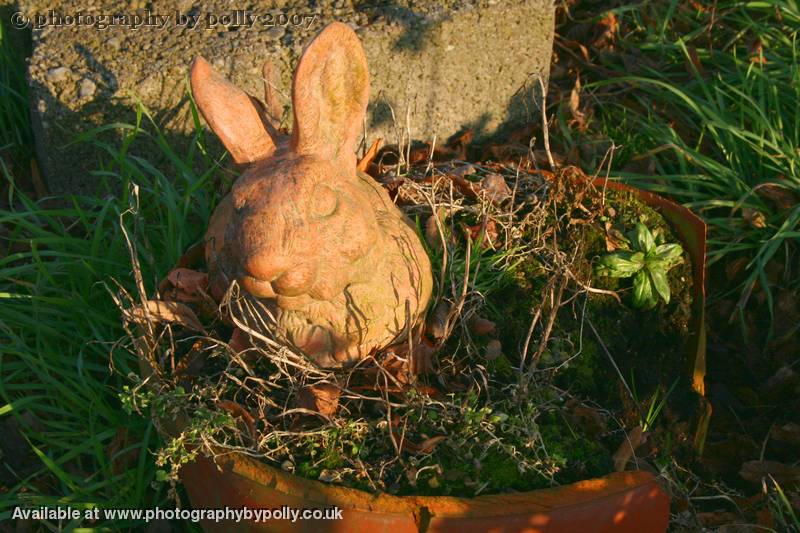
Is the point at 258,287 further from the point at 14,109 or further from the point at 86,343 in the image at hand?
the point at 14,109

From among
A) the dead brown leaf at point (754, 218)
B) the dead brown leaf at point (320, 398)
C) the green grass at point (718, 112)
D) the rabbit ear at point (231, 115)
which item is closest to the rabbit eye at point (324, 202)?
the rabbit ear at point (231, 115)

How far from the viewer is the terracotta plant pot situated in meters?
1.79

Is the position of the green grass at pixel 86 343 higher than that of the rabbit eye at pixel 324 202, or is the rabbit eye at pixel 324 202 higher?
the rabbit eye at pixel 324 202

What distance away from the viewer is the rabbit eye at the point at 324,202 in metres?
1.74

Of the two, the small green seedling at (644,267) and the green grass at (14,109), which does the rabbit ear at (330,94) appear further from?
the green grass at (14,109)

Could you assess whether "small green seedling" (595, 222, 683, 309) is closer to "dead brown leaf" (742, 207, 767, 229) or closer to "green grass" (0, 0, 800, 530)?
"green grass" (0, 0, 800, 530)

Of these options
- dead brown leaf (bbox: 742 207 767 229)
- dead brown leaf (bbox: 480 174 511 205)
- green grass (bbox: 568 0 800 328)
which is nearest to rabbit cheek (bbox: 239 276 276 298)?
dead brown leaf (bbox: 480 174 511 205)

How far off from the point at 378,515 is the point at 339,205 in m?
0.65

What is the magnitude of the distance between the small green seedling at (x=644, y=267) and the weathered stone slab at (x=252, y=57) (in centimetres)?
89

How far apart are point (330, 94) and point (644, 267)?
43.6 inches

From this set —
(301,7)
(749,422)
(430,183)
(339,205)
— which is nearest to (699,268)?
(749,422)

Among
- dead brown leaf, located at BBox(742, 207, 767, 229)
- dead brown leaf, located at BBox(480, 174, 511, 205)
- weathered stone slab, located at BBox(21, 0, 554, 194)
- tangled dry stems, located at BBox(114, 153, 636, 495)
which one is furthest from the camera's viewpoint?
dead brown leaf, located at BBox(742, 207, 767, 229)

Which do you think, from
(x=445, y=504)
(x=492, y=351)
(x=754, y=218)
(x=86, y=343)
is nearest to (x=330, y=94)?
(x=492, y=351)

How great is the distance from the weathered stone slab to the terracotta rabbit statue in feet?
2.96
